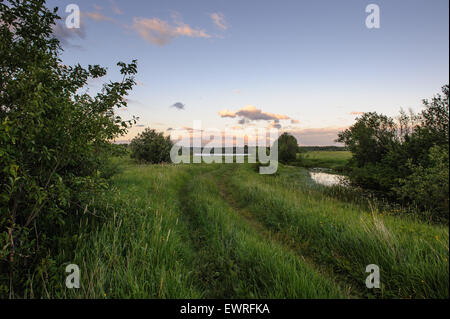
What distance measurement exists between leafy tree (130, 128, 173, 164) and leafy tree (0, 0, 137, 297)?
2829 cm

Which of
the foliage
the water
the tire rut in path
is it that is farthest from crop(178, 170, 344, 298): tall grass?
the water

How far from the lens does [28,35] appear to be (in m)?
3.48

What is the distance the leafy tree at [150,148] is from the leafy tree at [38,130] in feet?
92.8

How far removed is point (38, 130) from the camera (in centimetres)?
264

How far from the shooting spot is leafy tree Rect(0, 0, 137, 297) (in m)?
2.71

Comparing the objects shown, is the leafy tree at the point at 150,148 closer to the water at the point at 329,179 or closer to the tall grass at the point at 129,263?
the water at the point at 329,179

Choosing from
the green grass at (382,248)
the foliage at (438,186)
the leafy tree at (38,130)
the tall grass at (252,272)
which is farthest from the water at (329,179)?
the leafy tree at (38,130)

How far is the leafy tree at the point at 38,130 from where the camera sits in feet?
8.89

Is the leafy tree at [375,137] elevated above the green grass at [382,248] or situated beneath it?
elevated above

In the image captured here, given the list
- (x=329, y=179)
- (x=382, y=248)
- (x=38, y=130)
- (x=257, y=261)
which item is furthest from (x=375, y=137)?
(x=329, y=179)

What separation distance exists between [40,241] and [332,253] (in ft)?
22.4

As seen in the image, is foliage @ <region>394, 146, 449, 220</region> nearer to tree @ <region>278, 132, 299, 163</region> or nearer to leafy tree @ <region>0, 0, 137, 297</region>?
leafy tree @ <region>0, 0, 137, 297</region>
